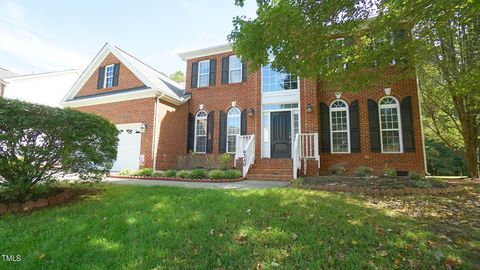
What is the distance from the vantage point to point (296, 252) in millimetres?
2645

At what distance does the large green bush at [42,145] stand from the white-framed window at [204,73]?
8.66 metres

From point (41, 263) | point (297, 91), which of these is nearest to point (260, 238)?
point (41, 263)

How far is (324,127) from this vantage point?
35.6ft

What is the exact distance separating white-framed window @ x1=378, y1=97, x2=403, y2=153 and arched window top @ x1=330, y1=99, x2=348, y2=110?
4.62ft

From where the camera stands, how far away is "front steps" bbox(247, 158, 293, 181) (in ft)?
29.4

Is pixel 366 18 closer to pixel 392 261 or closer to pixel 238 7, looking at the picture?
pixel 238 7

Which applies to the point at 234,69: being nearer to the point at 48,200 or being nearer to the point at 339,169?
the point at 339,169

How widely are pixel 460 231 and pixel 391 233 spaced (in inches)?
43.7

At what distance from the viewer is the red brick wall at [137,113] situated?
37.7ft

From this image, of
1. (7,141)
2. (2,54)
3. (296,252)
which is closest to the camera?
(296,252)

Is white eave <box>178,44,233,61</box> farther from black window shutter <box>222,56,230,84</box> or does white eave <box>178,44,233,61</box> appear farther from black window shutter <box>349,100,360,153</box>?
black window shutter <box>349,100,360,153</box>

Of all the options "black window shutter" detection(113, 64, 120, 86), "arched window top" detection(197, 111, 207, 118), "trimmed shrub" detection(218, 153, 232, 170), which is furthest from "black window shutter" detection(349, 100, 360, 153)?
"black window shutter" detection(113, 64, 120, 86)

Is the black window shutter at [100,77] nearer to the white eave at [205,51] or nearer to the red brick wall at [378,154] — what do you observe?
the white eave at [205,51]

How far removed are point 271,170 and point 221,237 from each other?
668 centimetres
